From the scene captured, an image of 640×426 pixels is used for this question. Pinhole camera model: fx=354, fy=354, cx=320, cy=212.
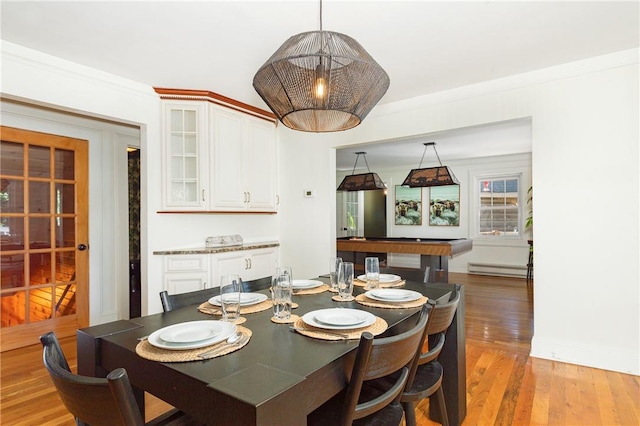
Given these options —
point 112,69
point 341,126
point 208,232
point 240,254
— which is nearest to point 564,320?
point 341,126

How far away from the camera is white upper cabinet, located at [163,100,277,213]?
3.52 meters

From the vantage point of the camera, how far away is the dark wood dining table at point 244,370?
2.71ft

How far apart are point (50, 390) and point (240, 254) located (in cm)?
188

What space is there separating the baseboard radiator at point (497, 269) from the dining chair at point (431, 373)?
228 inches

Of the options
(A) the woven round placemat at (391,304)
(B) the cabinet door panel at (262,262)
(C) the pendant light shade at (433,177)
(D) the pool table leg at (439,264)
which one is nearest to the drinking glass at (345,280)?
(A) the woven round placemat at (391,304)

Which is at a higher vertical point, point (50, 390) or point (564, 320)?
point (564, 320)

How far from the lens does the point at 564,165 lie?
291 cm

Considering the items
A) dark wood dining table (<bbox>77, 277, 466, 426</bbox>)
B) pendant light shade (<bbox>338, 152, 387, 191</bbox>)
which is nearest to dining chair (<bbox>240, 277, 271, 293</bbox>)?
dark wood dining table (<bbox>77, 277, 466, 426</bbox>)

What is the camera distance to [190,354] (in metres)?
1.06

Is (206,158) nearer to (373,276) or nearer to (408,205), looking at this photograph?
(373,276)

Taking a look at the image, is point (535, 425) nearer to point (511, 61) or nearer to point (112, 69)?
point (511, 61)

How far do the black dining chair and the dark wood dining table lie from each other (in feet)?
0.40

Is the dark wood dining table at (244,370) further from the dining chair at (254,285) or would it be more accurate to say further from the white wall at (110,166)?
the white wall at (110,166)

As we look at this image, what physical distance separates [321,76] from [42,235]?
3432 millimetres
